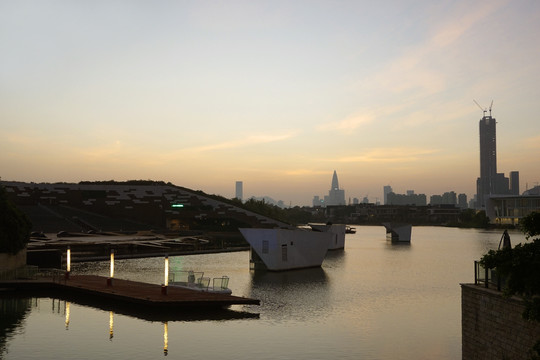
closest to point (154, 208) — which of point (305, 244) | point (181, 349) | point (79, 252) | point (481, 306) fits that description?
point (79, 252)

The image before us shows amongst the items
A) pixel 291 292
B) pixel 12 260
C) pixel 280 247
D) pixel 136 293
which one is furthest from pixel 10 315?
pixel 280 247

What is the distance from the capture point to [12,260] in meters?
48.7

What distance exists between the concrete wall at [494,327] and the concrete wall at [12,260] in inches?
1483

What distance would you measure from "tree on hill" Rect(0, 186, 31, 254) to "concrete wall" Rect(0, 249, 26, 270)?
18.8 inches

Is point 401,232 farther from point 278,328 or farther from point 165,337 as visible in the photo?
point 165,337

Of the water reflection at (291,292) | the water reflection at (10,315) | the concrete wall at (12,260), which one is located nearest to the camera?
the water reflection at (10,315)

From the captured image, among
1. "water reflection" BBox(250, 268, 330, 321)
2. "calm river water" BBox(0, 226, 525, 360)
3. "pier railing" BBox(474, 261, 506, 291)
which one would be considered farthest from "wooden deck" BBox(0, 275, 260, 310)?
"pier railing" BBox(474, 261, 506, 291)

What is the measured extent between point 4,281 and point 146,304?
14647mm

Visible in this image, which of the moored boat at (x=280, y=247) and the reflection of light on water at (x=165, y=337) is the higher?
the moored boat at (x=280, y=247)

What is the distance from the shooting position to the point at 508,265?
16.7m

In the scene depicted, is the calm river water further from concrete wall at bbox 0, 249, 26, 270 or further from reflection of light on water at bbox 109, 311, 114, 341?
concrete wall at bbox 0, 249, 26, 270

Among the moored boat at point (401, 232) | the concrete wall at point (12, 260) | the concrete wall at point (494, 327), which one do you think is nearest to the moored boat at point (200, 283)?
the concrete wall at point (12, 260)

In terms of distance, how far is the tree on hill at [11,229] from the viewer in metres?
47.2

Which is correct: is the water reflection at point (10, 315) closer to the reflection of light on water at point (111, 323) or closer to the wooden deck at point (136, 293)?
the wooden deck at point (136, 293)
